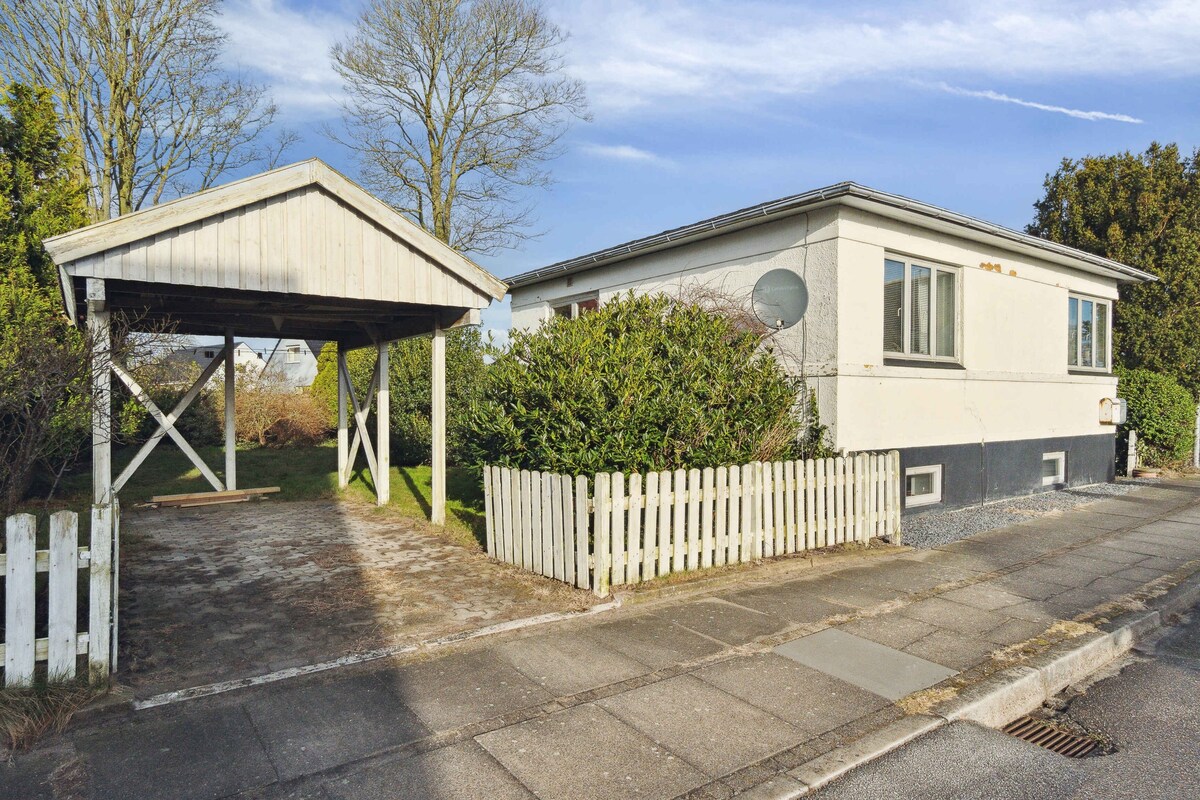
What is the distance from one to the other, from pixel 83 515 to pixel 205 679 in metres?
6.32

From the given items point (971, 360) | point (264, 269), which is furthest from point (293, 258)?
point (971, 360)

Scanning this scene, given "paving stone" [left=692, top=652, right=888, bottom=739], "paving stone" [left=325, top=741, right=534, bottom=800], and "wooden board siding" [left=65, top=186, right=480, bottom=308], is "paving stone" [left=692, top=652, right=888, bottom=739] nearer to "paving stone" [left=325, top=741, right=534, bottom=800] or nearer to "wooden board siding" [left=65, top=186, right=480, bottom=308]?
"paving stone" [left=325, top=741, right=534, bottom=800]

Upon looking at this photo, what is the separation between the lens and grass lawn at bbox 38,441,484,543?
1009cm

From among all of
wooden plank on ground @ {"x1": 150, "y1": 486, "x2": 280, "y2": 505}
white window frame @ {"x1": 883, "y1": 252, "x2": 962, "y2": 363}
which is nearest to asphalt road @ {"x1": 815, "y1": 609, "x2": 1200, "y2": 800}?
white window frame @ {"x1": 883, "y1": 252, "x2": 962, "y2": 363}

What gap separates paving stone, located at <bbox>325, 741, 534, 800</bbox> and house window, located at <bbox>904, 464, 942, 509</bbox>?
26.2 ft

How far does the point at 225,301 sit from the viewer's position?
884cm

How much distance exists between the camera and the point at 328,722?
3.78 meters

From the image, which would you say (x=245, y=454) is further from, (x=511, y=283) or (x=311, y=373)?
(x=311, y=373)

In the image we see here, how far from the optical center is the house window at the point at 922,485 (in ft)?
32.8

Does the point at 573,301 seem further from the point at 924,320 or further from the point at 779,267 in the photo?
the point at 924,320

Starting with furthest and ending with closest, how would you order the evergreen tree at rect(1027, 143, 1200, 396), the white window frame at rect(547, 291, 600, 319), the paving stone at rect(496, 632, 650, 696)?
the evergreen tree at rect(1027, 143, 1200, 396)
the white window frame at rect(547, 291, 600, 319)
the paving stone at rect(496, 632, 650, 696)

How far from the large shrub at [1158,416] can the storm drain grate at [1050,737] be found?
15.0 metres

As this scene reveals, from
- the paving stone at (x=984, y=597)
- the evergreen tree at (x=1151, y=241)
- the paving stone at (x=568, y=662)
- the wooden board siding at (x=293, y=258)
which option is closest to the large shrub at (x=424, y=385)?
the wooden board siding at (x=293, y=258)

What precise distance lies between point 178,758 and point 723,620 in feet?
11.9
